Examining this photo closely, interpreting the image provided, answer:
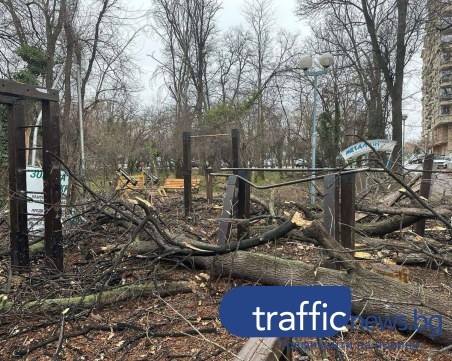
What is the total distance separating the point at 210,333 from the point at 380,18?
1897 centimetres

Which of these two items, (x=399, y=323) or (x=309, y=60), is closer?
(x=399, y=323)

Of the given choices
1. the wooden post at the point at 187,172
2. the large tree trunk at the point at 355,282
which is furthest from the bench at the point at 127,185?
the large tree trunk at the point at 355,282

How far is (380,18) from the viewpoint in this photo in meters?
18.5

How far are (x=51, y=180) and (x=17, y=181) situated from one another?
1.52 feet

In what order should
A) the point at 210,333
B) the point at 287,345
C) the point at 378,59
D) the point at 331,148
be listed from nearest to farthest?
the point at 287,345
the point at 210,333
the point at 378,59
the point at 331,148

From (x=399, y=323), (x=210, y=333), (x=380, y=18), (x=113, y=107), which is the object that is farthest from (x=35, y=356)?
(x=113, y=107)

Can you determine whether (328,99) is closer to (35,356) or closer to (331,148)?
(331,148)

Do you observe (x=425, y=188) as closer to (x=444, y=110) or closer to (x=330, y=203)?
(x=330, y=203)

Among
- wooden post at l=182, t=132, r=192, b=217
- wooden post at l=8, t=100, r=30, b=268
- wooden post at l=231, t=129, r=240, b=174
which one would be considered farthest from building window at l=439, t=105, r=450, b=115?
wooden post at l=8, t=100, r=30, b=268

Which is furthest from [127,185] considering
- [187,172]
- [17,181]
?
[187,172]

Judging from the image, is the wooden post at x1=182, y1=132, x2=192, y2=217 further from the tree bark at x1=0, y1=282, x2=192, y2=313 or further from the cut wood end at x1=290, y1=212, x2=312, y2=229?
the cut wood end at x1=290, y1=212, x2=312, y2=229

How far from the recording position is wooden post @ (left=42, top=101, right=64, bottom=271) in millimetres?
4348

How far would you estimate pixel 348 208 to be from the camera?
4074mm

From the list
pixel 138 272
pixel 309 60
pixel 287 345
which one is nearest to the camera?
pixel 287 345
